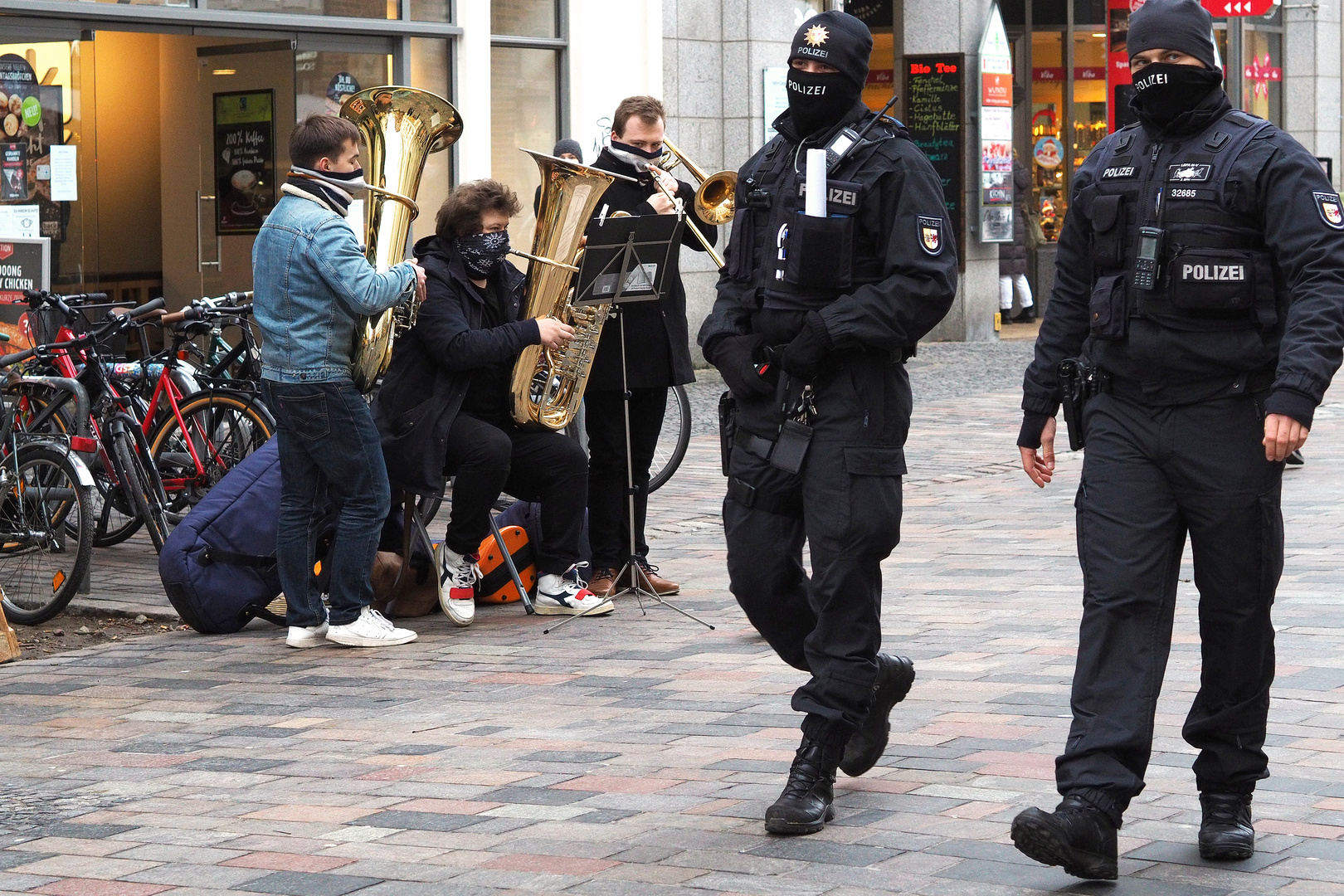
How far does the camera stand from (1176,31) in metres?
4.20

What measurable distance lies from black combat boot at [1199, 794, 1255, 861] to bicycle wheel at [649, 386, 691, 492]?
5.03 meters

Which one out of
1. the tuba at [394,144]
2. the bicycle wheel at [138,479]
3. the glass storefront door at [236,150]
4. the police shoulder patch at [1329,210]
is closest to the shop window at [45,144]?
the glass storefront door at [236,150]

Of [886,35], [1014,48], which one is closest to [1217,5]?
[1014,48]

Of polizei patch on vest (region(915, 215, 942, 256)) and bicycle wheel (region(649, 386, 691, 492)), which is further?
bicycle wheel (region(649, 386, 691, 492))

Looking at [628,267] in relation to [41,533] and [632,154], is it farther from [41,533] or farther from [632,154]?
[41,533]

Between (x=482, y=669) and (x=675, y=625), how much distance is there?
0.92m

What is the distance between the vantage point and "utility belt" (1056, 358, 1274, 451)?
4094 millimetres

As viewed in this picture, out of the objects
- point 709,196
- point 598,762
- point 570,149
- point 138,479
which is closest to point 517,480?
point 709,196

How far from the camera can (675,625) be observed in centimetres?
712

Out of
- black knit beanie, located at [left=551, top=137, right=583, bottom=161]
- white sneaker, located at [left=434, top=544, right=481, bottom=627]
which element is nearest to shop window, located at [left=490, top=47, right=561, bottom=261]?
black knit beanie, located at [left=551, top=137, right=583, bottom=161]

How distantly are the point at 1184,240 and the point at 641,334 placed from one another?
3.71m

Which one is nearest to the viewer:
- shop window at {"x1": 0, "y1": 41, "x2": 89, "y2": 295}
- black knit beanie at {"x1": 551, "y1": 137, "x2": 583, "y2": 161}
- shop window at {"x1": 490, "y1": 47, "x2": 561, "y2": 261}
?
black knit beanie at {"x1": 551, "y1": 137, "x2": 583, "y2": 161}

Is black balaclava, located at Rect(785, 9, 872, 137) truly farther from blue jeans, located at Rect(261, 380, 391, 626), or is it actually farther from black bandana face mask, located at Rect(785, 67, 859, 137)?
blue jeans, located at Rect(261, 380, 391, 626)

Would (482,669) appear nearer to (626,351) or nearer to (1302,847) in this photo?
(626,351)
